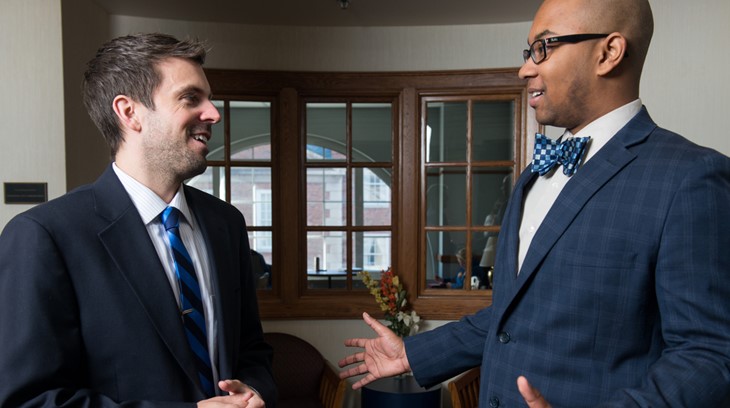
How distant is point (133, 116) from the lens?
1472 millimetres

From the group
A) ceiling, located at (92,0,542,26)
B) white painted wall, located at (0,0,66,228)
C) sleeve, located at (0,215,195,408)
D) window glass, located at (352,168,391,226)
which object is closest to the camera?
sleeve, located at (0,215,195,408)

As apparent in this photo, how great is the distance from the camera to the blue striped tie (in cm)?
140

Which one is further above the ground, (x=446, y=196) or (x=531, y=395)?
(x=446, y=196)

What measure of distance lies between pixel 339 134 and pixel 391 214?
0.73 m

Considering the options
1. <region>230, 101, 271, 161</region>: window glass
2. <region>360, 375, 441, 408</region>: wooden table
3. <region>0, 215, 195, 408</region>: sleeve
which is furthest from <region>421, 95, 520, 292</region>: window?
<region>0, 215, 195, 408</region>: sleeve

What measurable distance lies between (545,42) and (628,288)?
22.8 inches

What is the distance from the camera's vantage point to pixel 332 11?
3.83 metres

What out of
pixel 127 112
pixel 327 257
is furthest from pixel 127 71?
pixel 327 257

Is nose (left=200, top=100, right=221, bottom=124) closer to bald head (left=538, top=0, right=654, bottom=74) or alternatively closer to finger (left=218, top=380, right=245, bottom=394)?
finger (left=218, top=380, right=245, bottom=394)

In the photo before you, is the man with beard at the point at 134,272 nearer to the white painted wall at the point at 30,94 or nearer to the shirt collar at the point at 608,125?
the shirt collar at the point at 608,125

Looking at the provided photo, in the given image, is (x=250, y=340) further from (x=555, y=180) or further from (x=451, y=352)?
(x=555, y=180)

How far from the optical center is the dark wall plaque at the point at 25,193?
3.06 meters

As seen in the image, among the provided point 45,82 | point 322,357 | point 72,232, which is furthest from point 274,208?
point 72,232

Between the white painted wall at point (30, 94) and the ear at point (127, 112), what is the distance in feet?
6.33
